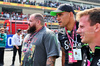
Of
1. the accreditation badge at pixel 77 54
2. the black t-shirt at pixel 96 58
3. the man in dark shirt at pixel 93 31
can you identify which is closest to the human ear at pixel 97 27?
the man in dark shirt at pixel 93 31

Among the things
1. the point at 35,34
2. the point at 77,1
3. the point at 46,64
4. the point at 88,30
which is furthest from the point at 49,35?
the point at 77,1

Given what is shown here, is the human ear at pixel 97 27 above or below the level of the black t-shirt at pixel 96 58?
above

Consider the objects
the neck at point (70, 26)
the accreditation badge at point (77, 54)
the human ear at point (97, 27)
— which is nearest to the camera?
the human ear at point (97, 27)

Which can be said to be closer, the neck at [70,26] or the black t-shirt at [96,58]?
the black t-shirt at [96,58]

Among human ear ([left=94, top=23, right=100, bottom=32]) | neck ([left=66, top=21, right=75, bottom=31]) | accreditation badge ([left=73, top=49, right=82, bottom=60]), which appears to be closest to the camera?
human ear ([left=94, top=23, right=100, bottom=32])

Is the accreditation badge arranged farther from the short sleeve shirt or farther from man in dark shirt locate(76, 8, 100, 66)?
man in dark shirt locate(76, 8, 100, 66)

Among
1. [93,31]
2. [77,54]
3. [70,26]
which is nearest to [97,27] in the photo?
[93,31]

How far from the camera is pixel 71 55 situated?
102 inches

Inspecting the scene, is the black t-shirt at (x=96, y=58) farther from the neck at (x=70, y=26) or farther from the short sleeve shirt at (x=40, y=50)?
the neck at (x=70, y=26)

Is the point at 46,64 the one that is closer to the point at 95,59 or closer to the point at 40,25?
the point at 40,25

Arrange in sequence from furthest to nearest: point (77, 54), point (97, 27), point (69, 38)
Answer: point (69, 38) < point (77, 54) < point (97, 27)

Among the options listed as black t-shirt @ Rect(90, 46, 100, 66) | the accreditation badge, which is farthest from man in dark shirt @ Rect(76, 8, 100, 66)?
the accreditation badge

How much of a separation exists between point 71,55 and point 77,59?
4.7 inches

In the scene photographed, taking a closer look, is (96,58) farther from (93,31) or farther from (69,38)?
(69,38)
